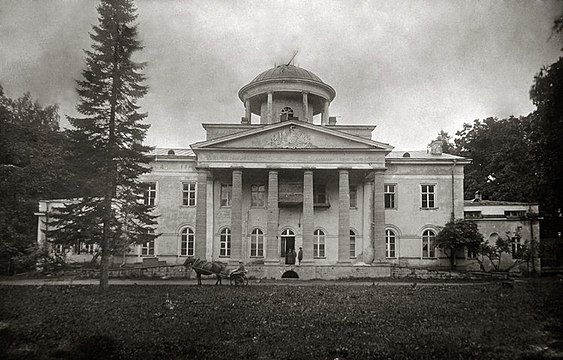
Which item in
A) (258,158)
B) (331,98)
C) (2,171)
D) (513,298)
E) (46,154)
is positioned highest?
(331,98)

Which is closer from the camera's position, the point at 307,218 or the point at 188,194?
the point at 307,218

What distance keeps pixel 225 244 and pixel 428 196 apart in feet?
46.7

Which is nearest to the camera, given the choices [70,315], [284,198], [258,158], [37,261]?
[70,315]

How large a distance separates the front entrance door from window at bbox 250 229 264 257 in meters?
1.32

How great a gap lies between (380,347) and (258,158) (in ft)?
61.3

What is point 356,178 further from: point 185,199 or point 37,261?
point 37,261

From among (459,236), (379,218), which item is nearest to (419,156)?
(459,236)

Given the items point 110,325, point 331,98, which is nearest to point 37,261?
point 110,325

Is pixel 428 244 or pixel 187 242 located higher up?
pixel 187 242

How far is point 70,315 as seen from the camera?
368 inches

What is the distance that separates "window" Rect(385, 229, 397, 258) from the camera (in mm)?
30328

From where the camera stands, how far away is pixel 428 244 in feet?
99.8

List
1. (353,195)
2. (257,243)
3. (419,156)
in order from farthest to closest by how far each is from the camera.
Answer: (419,156) → (353,195) → (257,243)

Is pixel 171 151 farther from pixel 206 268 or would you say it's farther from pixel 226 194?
pixel 206 268
